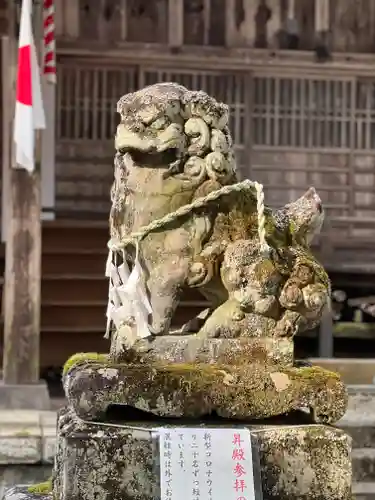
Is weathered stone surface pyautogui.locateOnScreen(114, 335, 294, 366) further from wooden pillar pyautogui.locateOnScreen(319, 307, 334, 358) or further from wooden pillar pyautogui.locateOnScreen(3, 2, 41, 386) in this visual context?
wooden pillar pyautogui.locateOnScreen(319, 307, 334, 358)

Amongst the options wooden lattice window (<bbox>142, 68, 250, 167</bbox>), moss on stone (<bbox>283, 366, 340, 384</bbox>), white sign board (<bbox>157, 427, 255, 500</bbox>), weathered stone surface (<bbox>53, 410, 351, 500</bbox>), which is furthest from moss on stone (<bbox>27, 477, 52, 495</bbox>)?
wooden lattice window (<bbox>142, 68, 250, 167</bbox>)

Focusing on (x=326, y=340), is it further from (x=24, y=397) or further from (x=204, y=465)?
(x=204, y=465)

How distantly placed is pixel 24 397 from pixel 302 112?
14.4 ft

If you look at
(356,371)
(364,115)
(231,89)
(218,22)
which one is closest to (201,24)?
(218,22)

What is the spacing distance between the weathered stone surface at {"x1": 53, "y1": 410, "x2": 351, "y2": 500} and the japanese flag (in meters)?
3.51

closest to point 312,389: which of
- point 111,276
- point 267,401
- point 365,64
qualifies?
point 267,401

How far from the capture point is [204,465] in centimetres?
219

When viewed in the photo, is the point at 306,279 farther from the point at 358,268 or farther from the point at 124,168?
the point at 358,268

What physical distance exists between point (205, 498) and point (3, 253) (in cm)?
585

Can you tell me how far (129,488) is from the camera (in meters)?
2.20

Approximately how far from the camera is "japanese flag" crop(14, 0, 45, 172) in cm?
549

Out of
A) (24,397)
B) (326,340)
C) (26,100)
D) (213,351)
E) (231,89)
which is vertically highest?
(231,89)

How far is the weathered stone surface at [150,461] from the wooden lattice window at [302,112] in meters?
6.39

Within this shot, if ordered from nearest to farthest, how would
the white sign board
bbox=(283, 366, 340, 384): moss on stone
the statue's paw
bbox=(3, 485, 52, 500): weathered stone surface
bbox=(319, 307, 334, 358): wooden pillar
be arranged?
1. the white sign board
2. bbox=(283, 366, 340, 384): moss on stone
3. the statue's paw
4. bbox=(3, 485, 52, 500): weathered stone surface
5. bbox=(319, 307, 334, 358): wooden pillar
